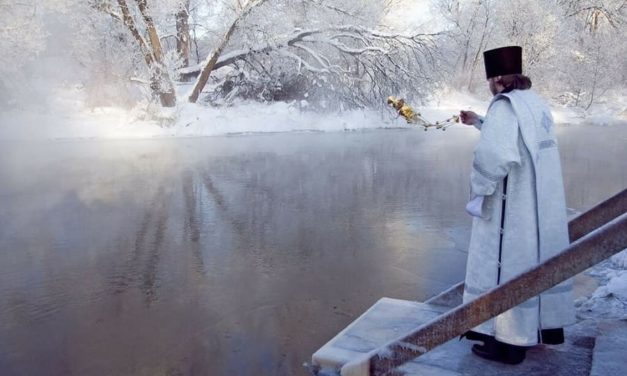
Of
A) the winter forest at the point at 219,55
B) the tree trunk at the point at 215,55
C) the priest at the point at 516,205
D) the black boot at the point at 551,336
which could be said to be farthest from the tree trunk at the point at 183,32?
the black boot at the point at 551,336

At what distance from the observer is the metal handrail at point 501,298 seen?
239cm

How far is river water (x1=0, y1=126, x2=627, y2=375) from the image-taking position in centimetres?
400

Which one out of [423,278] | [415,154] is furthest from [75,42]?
[423,278]

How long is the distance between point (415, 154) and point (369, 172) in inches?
128

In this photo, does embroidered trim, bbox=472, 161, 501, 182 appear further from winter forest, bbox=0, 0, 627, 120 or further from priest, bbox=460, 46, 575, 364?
winter forest, bbox=0, 0, 627, 120

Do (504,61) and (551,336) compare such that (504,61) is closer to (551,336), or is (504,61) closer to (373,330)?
(551,336)

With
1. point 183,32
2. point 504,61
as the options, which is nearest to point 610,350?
point 504,61

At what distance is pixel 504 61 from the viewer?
3.18 metres

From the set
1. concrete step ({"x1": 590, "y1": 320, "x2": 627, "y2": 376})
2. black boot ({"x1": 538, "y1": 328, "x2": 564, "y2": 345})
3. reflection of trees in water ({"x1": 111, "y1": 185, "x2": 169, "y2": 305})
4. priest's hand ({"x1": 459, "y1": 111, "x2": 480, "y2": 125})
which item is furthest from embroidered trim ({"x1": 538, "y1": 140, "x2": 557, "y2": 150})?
reflection of trees in water ({"x1": 111, "y1": 185, "x2": 169, "y2": 305})

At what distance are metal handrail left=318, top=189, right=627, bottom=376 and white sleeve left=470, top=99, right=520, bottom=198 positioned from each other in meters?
0.54

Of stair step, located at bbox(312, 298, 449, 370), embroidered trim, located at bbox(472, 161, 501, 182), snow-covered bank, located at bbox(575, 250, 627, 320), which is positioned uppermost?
embroidered trim, located at bbox(472, 161, 501, 182)

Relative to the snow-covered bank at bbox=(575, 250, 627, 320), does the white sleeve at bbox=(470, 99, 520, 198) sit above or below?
above

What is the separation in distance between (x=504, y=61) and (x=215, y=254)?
384 centimetres

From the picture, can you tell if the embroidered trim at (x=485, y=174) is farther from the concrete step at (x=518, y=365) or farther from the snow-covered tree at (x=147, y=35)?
the snow-covered tree at (x=147, y=35)
